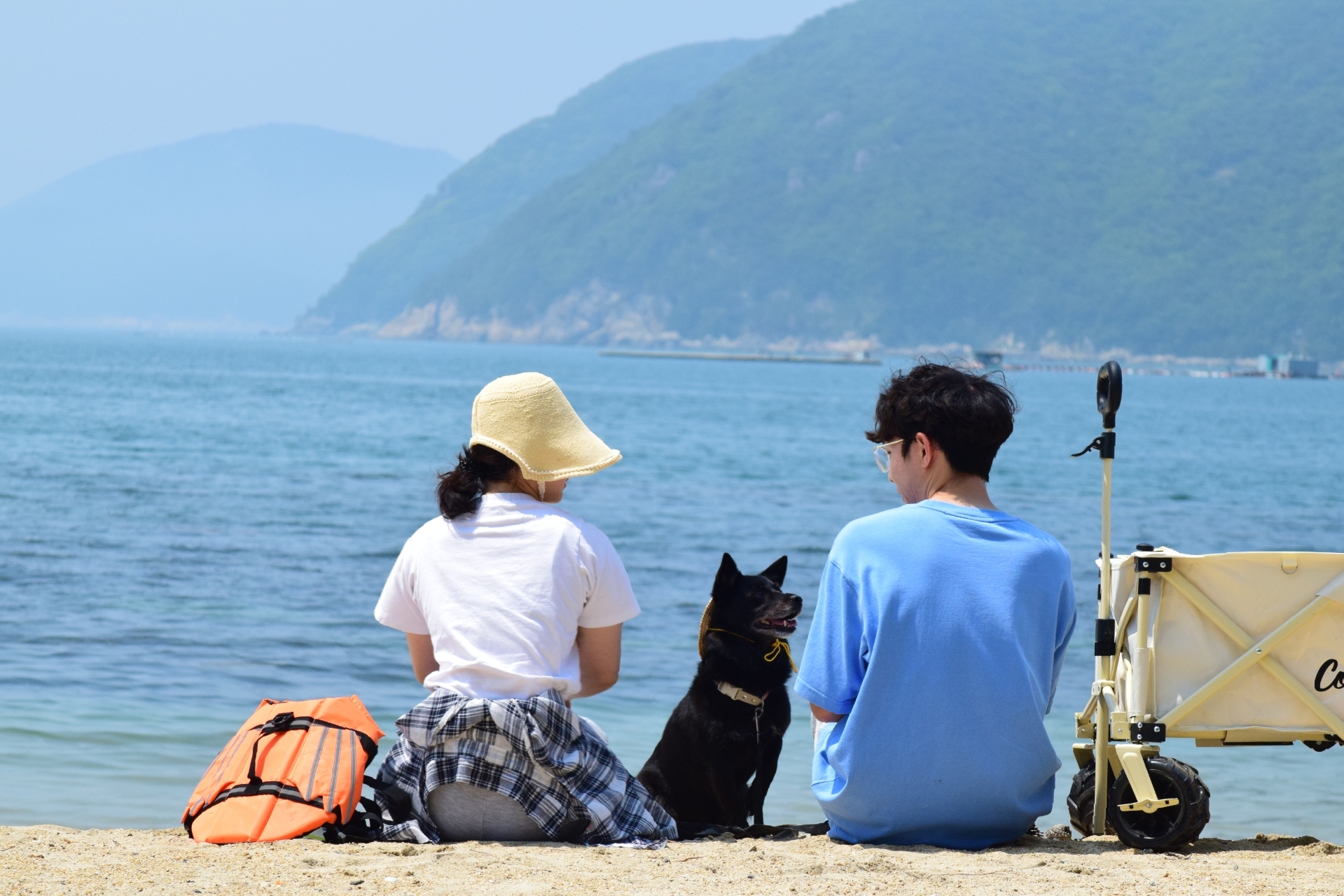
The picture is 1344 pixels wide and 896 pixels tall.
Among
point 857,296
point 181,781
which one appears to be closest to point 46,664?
point 181,781

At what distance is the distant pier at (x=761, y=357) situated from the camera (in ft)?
487

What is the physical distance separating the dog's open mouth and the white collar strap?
0.71 feet

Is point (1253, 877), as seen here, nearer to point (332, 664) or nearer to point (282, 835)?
point (282, 835)

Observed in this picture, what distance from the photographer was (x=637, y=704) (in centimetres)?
795

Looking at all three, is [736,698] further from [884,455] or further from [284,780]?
[284,780]

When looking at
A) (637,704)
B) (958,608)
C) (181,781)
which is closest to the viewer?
(958,608)

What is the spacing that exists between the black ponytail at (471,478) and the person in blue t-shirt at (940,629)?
0.95m

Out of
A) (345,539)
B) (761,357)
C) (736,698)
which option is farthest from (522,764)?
(761,357)

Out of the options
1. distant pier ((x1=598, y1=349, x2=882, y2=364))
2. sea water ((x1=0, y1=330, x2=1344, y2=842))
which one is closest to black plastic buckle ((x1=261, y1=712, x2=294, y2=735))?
sea water ((x1=0, y1=330, x2=1344, y2=842))

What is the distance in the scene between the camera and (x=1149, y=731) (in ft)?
12.3

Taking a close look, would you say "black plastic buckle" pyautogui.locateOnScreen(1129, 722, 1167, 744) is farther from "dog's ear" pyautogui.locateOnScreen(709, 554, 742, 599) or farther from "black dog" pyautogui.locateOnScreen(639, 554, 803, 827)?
"dog's ear" pyautogui.locateOnScreen(709, 554, 742, 599)

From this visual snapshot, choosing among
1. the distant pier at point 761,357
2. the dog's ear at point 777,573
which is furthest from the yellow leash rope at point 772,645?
the distant pier at point 761,357

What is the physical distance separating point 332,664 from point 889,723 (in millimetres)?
5953

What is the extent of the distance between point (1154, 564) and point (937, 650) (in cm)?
72
